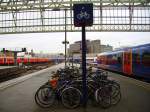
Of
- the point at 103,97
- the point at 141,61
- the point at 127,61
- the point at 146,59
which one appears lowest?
the point at 103,97

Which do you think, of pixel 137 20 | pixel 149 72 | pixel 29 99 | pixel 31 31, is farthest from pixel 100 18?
pixel 29 99

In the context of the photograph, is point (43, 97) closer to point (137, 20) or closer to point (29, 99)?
point (29, 99)

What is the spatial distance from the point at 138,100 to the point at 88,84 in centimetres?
232

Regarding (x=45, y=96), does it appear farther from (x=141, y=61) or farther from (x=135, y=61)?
(x=135, y=61)

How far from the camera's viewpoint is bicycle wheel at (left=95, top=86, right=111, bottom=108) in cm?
934

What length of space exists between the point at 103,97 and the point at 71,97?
3.60 ft

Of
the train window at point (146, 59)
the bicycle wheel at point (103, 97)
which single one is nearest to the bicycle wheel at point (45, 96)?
the bicycle wheel at point (103, 97)

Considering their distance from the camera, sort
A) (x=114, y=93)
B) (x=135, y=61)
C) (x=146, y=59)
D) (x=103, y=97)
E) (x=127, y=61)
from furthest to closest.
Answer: (x=127, y=61), (x=135, y=61), (x=146, y=59), (x=114, y=93), (x=103, y=97)

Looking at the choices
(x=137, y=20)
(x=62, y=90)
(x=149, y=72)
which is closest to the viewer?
(x=62, y=90)

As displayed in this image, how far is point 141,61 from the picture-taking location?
1964cm

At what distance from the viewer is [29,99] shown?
11.4 meters

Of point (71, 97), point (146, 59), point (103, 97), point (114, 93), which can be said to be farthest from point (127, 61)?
point (71, 97)

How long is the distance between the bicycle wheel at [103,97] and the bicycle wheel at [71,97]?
2.09 ft

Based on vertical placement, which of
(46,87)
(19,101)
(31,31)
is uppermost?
(31,31)
